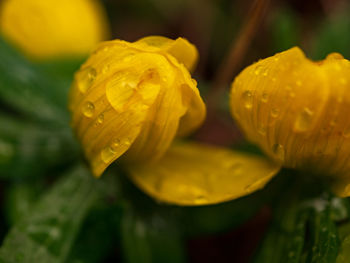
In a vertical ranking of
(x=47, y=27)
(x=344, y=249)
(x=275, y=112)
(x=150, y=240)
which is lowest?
(x=150, y=240)

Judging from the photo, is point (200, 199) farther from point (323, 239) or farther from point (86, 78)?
point (86, 78)

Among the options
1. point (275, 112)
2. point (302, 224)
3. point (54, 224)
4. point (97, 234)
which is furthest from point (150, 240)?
point (275, 112)

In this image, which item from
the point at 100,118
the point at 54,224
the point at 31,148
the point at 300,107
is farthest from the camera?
the point at 31,148

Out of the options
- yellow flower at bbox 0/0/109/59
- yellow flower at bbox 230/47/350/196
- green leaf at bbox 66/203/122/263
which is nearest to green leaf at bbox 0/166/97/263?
green leaf at bbox 66/203/122/263

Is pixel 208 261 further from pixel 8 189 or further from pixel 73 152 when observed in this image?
pixel 8 189

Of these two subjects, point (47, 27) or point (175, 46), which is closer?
point (175, 46)
